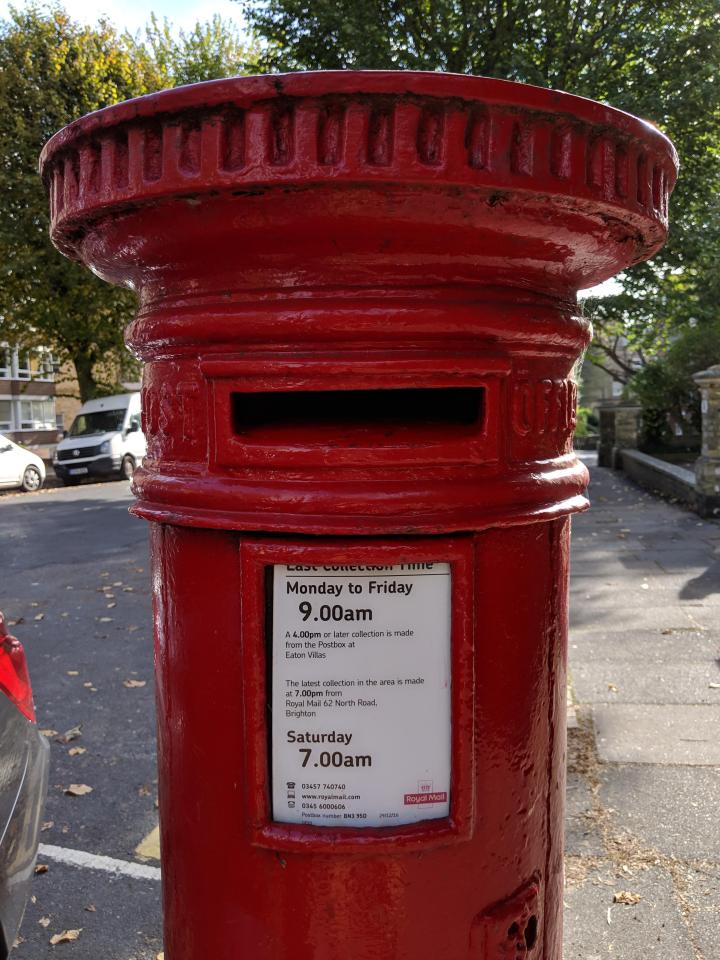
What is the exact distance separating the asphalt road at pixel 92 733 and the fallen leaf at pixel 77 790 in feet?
0.05

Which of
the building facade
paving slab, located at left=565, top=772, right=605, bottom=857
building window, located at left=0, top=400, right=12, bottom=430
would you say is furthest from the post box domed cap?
building window, located at left=0, top=400, right=12, bottom=430

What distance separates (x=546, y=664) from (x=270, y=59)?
1349cm

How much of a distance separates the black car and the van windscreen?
17.6 m

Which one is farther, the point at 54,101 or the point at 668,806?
the point at 54,101

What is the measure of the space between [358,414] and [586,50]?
478 inches

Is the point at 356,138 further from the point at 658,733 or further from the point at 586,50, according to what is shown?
the point at 586,50

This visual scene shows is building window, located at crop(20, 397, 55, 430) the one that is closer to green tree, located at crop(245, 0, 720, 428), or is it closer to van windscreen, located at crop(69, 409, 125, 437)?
van windscreen, located at crop(69, 409, 125, 437)

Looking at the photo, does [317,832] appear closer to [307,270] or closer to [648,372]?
[307,270]

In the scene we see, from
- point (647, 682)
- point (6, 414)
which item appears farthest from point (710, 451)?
point (6, 414)

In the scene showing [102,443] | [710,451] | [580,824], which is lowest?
[580,824]

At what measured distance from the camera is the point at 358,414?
4.12 feet

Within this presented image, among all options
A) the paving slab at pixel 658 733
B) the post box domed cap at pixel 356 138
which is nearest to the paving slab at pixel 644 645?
the paving slab at pixel 658 733

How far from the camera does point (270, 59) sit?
12.6 metres

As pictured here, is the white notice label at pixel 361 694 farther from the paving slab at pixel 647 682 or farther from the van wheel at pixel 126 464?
the van wheel at pixel 126 464
